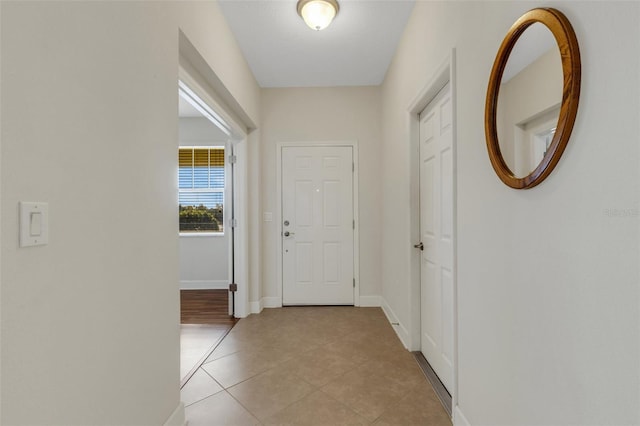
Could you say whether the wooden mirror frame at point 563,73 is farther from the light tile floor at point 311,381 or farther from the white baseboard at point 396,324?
the white baseboard at point 396,324

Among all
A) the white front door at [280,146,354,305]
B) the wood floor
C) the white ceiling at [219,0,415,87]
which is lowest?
the wood floor

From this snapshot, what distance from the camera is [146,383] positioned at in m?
1.32

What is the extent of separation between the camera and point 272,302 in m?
3.73

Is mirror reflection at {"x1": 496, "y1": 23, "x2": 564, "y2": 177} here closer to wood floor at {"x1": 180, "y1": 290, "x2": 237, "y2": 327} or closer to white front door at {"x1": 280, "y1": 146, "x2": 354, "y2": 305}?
white front door at {"x1": 280, "y1": 146, "x2": 354, "y2": 305}

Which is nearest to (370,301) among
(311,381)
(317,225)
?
(317,225)

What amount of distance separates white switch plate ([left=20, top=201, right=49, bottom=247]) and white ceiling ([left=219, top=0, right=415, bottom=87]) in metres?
2.16

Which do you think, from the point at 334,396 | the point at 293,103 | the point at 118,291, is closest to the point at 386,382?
the point at 334,396

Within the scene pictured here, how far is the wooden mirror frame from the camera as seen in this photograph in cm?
81

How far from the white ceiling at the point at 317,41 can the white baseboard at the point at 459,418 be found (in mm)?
2796

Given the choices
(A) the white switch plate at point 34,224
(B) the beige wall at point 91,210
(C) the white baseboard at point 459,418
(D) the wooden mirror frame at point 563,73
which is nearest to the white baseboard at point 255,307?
(B) the beige wall at point 91,210

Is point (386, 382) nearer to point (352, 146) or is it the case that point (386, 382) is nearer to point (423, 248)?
point (423, 248)

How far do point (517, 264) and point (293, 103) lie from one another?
3291 mm

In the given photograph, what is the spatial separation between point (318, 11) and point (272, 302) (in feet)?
10.2

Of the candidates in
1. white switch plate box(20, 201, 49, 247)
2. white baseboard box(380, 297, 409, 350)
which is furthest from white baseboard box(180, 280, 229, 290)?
white switch plate box(20, 201, 49, 247)
